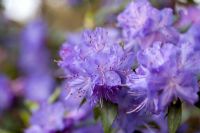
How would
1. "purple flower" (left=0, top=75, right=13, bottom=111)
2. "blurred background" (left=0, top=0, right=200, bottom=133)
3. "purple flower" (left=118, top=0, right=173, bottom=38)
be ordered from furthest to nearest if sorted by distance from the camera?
"purple flower" (left=0, top=75, right=13, bottom=111)
"blurred background" (left=0, top=0, right=200, bottom=133)
"purple flower" (left=118, top=0, right=173, bottom=38)

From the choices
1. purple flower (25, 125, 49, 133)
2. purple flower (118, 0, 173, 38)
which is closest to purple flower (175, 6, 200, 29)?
purple flower (118, 0, 173, 38)

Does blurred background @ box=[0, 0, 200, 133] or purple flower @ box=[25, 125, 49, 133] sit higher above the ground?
blurred background @ box=[0, 0, 200, 133]

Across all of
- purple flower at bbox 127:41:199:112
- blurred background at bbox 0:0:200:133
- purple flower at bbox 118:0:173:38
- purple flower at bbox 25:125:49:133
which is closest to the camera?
purple flower at bbox 127:41:199:112

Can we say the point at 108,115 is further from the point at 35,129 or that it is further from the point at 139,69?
the point at 35,129

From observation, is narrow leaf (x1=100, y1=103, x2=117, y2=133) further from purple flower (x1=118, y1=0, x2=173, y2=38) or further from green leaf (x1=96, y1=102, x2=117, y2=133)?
purple flower (x1=118, y1=0, x2=173, y2=38)

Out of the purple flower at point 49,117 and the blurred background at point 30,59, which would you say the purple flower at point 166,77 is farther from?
the blurred background at point 30,59

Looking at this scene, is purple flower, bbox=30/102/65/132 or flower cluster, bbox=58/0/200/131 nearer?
flower cluster, bbox=58/0/200/131

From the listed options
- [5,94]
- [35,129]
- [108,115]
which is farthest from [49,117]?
[5,94]

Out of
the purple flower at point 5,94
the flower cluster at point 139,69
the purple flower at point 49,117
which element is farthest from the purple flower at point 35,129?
the purple flower at point 5,94
